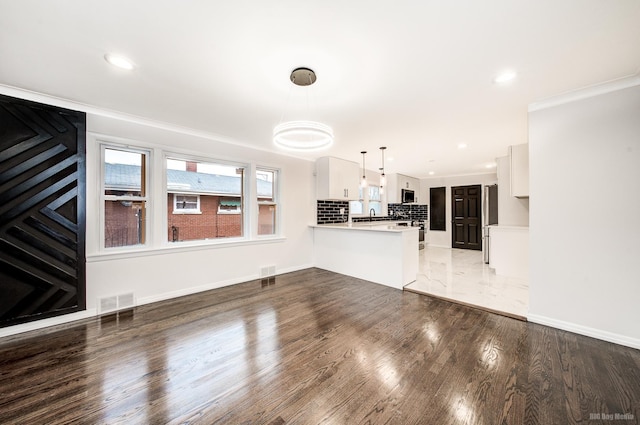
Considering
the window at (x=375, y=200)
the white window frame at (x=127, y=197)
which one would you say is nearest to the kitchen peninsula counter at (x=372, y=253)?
the window at (x=375, y=200)

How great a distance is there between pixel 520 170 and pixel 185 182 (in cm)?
559

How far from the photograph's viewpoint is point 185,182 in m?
3.79

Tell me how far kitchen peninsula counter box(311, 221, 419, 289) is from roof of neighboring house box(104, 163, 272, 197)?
1.69 m

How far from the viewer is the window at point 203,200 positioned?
3.69m

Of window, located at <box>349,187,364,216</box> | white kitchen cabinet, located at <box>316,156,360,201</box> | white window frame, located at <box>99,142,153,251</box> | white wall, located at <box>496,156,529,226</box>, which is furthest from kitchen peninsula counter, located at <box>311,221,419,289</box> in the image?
white window frame, located at <box>99,142,153,251</box>

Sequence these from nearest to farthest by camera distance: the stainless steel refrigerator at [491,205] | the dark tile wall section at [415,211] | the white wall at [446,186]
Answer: the stainless steel refrigerator at [491,205]
the white wall at [446,186]
the dark tile wall section at [415,211]

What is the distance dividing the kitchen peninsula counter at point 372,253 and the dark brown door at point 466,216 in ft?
15.2

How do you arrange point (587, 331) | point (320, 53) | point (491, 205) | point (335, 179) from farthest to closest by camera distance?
point (491, 205)
point (335, 179)
point (587, 331)
point (320, 53)

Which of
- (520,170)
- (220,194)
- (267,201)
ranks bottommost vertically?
(267,201)

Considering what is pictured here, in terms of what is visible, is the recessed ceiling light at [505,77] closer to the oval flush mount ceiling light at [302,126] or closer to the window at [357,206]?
the oval flush mount ceiling light at [302,126]

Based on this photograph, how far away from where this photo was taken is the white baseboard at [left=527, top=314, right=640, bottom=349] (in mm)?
2201

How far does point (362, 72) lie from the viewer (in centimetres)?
212

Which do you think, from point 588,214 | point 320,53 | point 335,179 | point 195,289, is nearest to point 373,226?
point 335,179

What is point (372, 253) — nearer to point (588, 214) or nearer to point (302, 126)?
point (588, 214)
